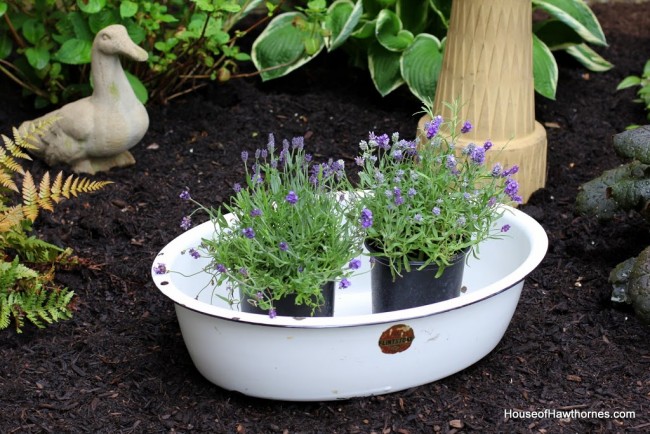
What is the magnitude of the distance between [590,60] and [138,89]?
208 cm

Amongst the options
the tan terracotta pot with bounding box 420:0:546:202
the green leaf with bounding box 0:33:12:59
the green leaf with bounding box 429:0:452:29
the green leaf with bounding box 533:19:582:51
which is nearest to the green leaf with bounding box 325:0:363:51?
the green leaf with bounding box 429:0:452:29

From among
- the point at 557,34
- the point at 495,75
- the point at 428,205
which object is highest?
the point at 428,205

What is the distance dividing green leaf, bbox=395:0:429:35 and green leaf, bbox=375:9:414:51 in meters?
0.15

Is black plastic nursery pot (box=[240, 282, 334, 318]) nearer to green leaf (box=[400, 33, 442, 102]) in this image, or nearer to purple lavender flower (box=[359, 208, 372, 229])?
purple lavender flower (box=[359, 208, 372, 229])

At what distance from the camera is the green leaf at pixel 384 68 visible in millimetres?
4129

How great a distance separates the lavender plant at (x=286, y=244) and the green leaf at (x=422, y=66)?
5.05 feet

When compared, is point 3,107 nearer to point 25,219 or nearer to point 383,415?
point 25,219

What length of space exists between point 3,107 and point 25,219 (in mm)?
1314

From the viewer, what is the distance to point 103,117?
3.48 metres

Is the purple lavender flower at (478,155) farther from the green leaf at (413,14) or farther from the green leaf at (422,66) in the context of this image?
the green leaf at (413,14)

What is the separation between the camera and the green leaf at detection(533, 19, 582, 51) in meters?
4.37

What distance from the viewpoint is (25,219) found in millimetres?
2914

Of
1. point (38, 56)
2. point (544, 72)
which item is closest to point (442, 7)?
point (544, 72)

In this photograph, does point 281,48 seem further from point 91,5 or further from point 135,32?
point 91,5
